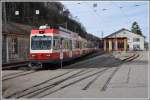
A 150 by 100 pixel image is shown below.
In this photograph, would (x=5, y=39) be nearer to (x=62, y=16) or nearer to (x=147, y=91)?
(x=147, y=91)

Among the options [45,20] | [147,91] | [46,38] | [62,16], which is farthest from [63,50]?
[62,16]

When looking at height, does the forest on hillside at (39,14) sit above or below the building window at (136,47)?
above

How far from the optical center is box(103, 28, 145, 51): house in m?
105

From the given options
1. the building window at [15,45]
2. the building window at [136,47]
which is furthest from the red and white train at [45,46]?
the building window at [136,47]

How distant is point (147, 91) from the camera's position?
13906 mm

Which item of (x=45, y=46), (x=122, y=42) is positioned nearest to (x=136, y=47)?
(x=122, y=42)

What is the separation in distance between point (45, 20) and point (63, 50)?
145 feet

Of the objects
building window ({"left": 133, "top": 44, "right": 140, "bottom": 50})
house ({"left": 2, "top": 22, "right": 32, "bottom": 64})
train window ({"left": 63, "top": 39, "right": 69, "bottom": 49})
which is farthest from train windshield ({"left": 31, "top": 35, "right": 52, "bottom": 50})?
building window ({"left": 133, "top": 44, "right": 140, "bottom": 50})

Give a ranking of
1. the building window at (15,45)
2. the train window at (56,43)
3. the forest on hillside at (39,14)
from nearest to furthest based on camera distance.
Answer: the train window at (56,43) < the building window at (15,45) < the forest on hillside at (39,14)

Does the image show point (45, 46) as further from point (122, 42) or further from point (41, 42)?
point (122, 42)

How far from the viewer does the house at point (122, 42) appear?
4129 inches

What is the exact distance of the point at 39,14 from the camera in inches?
2771

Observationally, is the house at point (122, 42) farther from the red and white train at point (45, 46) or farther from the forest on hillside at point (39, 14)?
the red and white train at point (45, 46)

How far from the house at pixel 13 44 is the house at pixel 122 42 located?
2284 inches
